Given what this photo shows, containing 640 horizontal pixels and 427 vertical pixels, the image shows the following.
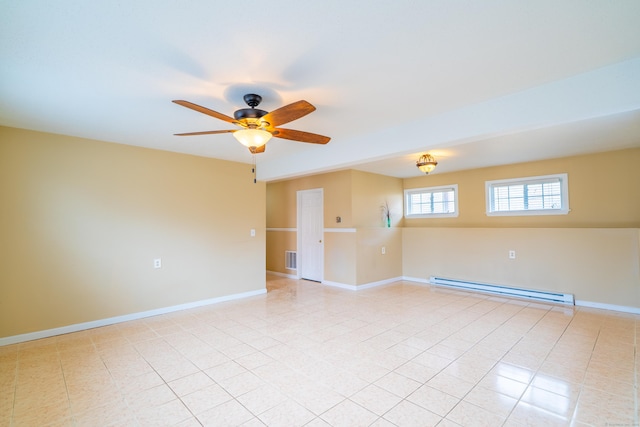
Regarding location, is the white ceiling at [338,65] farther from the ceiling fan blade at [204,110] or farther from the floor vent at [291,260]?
the floor vent at [291,260]

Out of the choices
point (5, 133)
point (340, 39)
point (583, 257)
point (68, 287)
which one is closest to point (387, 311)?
point (583, 257)

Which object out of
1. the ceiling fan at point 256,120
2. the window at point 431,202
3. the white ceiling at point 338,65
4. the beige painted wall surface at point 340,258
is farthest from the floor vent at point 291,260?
the ceiling fan at point 256,120

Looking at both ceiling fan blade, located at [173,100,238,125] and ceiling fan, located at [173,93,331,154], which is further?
ceiling fan, located at [173,93,331,154]

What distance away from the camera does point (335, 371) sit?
97.8 inches

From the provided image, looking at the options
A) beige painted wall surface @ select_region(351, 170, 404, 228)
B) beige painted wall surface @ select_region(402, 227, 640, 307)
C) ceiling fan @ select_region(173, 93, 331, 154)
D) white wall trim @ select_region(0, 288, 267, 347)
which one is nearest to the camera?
ceiling fan @ select_region(173, 93, 331, 154)

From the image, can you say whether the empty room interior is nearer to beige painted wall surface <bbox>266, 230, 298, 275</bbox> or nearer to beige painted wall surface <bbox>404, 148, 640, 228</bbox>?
beige painted wall surface <bbox>404, 148, 640, 228</bbox>

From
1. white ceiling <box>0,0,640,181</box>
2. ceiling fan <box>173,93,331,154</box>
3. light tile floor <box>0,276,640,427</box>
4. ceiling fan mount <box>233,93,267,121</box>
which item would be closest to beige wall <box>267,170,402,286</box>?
light tile floor <box>0,276,640,427</box>

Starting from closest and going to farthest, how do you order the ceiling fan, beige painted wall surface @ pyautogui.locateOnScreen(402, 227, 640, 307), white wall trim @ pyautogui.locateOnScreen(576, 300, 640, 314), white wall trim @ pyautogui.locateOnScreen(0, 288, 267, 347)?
the ceiling fan
white wall trim @ pyautogui.locateOnScreen(0, 288, 267, 347)
white wall trim @ pyautogui.locateOnScreen(576, 300, 640, 314)
beige painted wall surface @ pyautogui.locateOnScreen(402, 227, 640, 307)

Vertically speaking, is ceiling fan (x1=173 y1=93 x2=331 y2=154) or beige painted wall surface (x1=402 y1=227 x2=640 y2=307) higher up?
ceiling fan (x1=173 y1=93 x2=331 y2=154)

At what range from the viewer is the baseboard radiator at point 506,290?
178 inches

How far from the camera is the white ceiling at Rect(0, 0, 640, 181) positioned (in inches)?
62.1

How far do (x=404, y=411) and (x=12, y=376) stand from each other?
3243 millimetres

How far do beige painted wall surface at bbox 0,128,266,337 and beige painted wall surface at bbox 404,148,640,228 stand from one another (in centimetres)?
453

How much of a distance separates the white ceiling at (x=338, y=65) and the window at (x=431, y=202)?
2605mm
